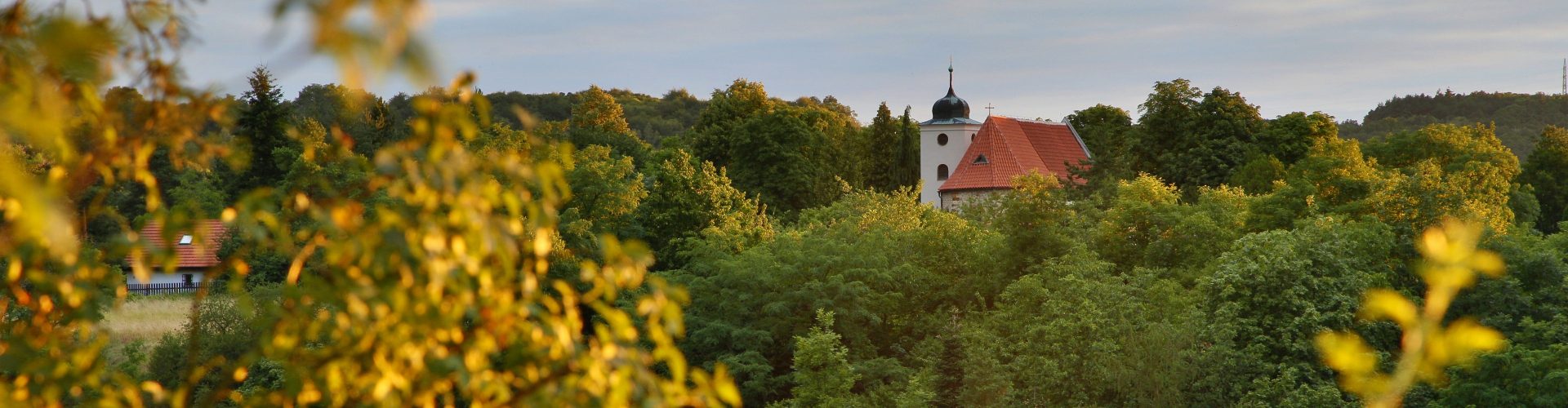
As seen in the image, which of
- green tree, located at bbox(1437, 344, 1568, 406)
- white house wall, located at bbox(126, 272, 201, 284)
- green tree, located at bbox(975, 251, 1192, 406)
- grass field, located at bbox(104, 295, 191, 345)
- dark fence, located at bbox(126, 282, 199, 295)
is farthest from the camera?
white house wall, located at bbox(126, 272, 201, 284)

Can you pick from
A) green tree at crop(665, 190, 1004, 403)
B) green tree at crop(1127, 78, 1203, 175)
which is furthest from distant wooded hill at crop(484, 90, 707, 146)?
green tree at crop(665, 190, 1004, 403)

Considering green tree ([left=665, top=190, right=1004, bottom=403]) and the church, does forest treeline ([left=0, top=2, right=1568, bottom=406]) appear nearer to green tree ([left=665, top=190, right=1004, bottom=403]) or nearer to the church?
green tree ([left=665, top=190, right=1004, bottom=403])

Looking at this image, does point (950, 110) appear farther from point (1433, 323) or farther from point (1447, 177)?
point (1433, 323)

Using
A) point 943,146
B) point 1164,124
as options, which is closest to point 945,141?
point 943,146

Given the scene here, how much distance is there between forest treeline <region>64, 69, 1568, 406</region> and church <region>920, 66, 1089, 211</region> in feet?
30.3

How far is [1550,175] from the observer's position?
191 ft

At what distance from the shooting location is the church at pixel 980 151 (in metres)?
57.2

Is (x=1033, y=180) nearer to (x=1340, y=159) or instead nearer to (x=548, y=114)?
(x=1340, y=159)

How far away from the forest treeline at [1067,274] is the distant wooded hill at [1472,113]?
1990 inches

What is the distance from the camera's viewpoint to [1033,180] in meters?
36.8

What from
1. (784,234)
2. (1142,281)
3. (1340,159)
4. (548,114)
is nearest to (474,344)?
(1142,281)

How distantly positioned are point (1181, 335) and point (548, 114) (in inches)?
3193

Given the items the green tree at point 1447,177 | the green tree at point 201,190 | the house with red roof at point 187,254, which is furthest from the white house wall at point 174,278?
the green tree at point 1447,177

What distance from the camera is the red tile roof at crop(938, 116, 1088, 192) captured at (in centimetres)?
5703
